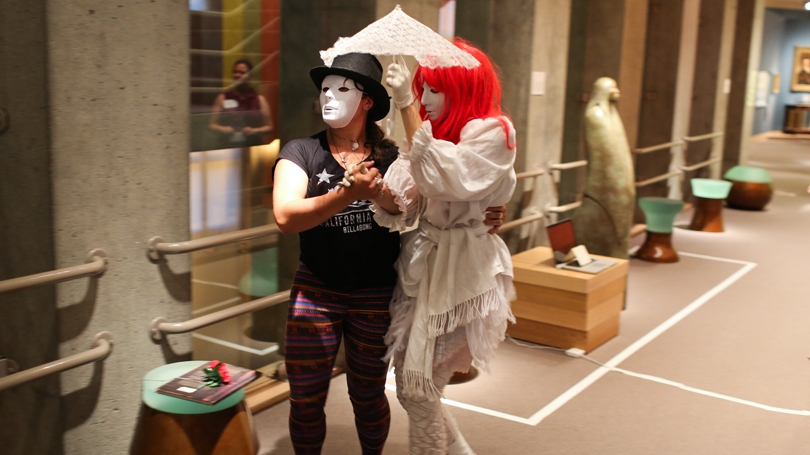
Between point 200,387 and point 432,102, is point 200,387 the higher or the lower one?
the lower one

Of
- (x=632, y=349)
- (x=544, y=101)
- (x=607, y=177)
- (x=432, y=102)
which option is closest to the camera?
(x=432, y=102)

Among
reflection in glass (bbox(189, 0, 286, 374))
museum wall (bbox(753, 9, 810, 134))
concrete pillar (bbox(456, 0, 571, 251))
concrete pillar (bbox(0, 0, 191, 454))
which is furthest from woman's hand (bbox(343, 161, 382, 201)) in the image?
museum wall (bbox(753, 9, 810, 134))

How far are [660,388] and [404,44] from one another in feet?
8.48

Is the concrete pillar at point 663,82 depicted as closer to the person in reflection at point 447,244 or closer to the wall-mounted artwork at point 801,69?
the person in reflection at point 447,244

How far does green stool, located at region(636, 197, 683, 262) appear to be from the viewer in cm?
645

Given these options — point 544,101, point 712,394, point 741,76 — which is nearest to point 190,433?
point 712,394

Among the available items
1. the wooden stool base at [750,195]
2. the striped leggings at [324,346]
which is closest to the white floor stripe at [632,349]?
the striped leggings at [324,346]

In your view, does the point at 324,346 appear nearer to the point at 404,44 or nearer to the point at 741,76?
the point at 404,44

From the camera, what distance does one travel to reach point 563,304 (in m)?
4.44

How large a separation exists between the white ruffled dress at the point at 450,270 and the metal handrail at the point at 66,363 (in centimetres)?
94

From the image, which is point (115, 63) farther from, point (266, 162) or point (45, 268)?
point (266, 162)

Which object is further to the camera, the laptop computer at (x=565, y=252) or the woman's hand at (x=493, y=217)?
the laptop computer at (x=565, y=252)

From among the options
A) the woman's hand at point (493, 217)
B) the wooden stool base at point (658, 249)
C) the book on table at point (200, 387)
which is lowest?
the wooden stool base at point (658, 249)

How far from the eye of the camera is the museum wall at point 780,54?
64.1 ft
